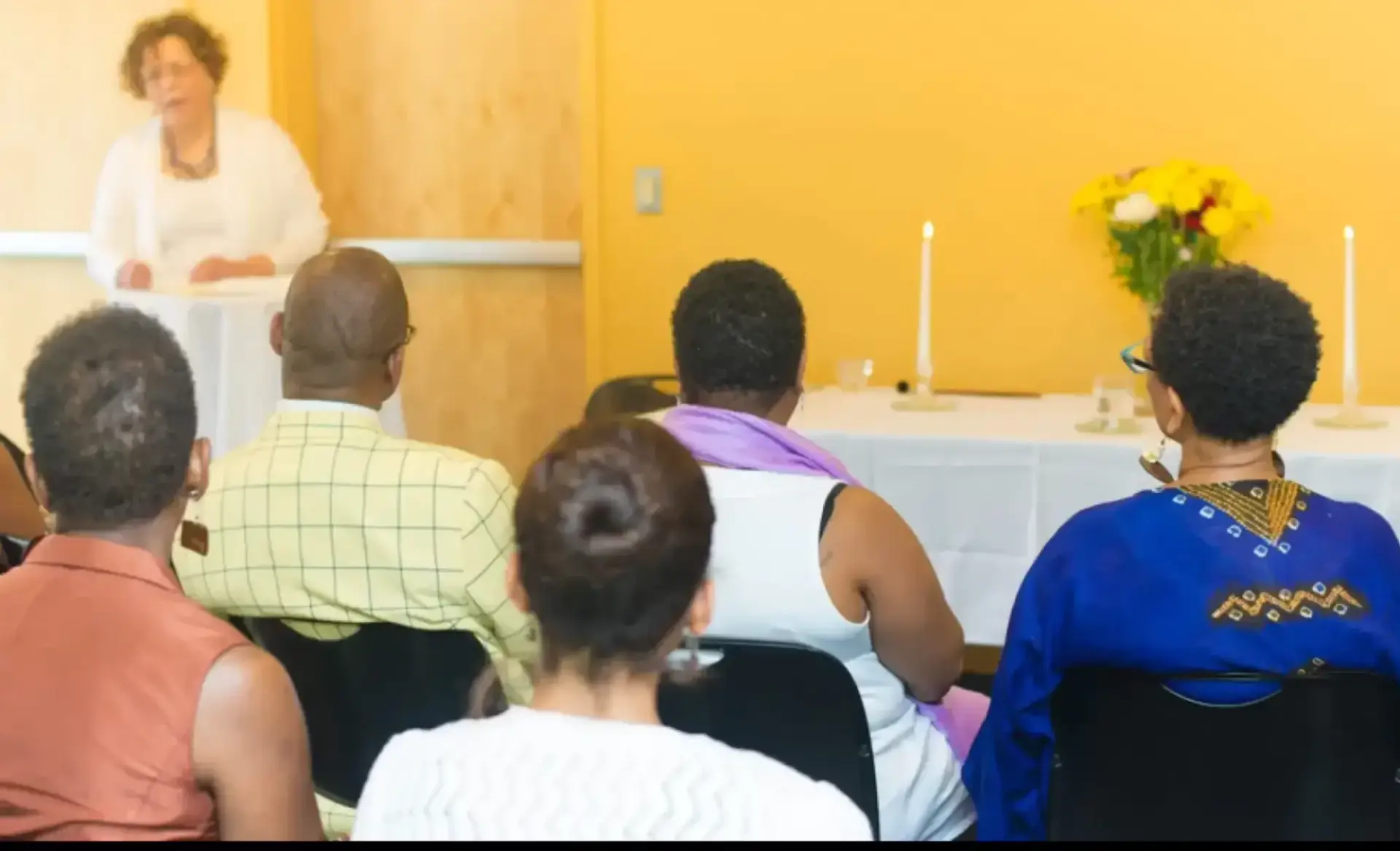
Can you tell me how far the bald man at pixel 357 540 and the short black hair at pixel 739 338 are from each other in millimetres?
310

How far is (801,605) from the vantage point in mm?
1561

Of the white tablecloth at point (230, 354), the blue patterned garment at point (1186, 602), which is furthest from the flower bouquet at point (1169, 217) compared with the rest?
the white tablecloth at point (230, 354)

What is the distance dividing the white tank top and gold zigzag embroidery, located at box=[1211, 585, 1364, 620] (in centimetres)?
37

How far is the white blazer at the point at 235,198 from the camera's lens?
356 centimetres

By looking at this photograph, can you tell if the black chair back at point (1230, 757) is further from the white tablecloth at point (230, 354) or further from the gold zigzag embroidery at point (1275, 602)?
the white tablecloth at point (230, 354)

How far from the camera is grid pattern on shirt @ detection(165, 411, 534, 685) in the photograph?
161cm

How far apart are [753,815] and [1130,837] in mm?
674

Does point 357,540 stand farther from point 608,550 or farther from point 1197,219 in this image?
point 1197,219

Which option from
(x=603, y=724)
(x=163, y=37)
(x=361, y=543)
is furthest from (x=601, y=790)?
(x=163, y=37)

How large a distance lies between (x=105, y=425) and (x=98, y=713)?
0.25 meters

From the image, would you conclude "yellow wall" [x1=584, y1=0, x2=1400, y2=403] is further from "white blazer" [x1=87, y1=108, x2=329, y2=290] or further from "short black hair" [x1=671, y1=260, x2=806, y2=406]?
"short black hair" [x1=671, y1=260, x2=806, y2=406]

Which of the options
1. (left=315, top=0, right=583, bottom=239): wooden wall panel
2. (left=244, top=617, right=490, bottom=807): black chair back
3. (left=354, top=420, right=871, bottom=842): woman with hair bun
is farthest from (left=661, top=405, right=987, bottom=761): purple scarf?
(left=315, top=0, right=583, bottom=239): wooden wall panel

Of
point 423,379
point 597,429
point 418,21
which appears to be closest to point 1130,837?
point 597,429

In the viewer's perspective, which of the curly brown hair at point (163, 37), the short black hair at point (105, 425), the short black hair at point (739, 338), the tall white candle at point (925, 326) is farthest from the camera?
the curly brown hair at point (163, 37)
